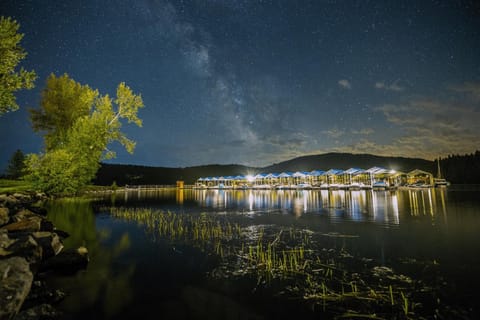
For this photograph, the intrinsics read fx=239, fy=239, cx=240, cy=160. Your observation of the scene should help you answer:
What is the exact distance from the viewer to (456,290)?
584 cm

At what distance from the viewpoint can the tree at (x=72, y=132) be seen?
2428 centimetres

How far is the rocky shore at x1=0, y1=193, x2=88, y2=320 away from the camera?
4.30m

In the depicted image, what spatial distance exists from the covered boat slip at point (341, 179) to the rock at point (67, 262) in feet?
178

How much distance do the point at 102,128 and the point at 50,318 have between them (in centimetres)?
2324

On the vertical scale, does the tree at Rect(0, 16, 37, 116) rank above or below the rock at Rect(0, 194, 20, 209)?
above

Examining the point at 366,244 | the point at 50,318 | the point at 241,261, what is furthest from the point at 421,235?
the point at 50,318

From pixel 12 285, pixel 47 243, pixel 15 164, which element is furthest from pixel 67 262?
pixel 15 164

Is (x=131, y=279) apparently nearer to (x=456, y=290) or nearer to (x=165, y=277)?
(x=165, y=277)

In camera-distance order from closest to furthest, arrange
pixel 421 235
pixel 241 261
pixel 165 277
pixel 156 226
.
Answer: pixel 165 277 < pixel 241 261 < pixel 421 235 < pixel 156 226

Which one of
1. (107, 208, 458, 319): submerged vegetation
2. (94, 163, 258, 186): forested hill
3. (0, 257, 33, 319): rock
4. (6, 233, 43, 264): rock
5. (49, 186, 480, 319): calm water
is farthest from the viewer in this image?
(94, 163, 258, 186): forested hill

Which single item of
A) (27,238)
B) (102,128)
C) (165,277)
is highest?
(102,128)

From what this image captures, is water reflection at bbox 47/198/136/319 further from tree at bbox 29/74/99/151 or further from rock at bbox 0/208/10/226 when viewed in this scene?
tree at bbox 29/74/99/151

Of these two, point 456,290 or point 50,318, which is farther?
point 456,290

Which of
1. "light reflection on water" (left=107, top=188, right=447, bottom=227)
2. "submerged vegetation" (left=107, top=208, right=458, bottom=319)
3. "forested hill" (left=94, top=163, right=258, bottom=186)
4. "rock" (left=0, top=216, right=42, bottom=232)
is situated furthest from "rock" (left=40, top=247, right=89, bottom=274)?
"forested hill" (left=94, top=163, right=258, bottom=186)
